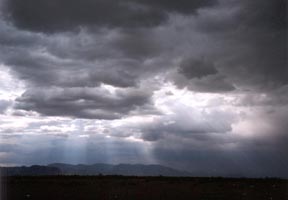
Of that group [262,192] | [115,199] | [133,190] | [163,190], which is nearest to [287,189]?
[262,192]

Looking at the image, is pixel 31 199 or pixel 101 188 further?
pixel 101 188

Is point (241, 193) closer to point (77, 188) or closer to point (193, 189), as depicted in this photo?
point (193, 189)

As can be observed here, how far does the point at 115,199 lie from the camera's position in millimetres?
44719

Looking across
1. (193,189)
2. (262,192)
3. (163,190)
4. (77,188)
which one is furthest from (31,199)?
(262,192)

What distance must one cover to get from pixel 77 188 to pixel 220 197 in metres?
17.6

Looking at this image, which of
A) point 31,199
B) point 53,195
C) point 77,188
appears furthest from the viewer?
point 77,188

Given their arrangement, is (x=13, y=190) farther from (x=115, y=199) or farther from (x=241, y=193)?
(x=241, y=193)

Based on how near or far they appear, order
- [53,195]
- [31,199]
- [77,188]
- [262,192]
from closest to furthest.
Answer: [31,199]
[53,195]
[262,192]
[77,188]

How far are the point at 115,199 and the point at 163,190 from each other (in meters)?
9.75

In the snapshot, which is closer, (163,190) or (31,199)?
(31,199)

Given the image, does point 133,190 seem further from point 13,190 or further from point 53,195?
point 13,190

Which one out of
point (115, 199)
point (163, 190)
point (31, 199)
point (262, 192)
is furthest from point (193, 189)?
point (31, 199)

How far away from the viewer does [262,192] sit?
5169 centimetres

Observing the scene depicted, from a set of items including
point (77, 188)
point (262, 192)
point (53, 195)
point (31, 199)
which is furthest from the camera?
point (77, 188)
